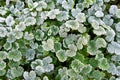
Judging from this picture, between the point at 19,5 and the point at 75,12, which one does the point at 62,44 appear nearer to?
the point at 75,12

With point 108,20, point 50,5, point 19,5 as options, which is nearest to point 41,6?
point 50,5

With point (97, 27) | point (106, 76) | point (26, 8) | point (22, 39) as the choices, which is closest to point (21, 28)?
point (22, 39)

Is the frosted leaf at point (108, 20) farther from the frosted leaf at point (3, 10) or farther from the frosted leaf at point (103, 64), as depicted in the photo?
the frosted leaf at point (3, 10)

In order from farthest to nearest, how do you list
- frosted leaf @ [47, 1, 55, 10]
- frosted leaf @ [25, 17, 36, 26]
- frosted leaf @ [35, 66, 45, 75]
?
1. frosted leaf @ [47, 1, 55, 10]
2. frosted leaf @ [25, 17, 36, 26]
3. frosted leaf @ [35, 66, 45, 75]

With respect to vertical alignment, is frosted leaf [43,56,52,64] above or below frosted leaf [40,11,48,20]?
below

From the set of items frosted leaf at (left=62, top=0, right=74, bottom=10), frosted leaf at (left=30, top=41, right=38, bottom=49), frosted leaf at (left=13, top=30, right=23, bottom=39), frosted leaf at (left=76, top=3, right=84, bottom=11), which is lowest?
frosted leaf at (left=30, top=41, right=38, bottom=49)

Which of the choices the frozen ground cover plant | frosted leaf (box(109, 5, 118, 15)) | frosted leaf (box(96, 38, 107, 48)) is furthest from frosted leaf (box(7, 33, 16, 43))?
frosted leaf (box(109, 5, 118, 15))

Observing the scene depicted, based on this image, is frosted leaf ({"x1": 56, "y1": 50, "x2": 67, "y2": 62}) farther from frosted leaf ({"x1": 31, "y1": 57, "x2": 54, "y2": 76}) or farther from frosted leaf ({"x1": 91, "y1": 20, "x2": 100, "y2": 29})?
frosted leaf ({"x1": 91, "y1": 20, "x2": 100, "y2": 29})

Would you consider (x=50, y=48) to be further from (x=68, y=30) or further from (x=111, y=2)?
(x=111, y=2)
